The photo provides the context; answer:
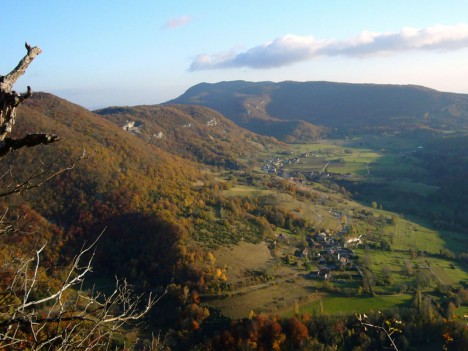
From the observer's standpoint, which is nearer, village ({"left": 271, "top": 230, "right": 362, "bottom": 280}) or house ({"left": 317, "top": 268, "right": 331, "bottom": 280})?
house ({"left": 317, "top": 268, "right": 331, "bottom": 280})

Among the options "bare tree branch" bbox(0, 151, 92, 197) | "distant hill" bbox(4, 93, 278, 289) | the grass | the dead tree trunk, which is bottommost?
the grass

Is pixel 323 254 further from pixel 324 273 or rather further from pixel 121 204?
pixel 121 204

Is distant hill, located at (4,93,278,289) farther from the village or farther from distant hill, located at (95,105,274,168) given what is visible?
distant hill, located at (95,105,274,168)

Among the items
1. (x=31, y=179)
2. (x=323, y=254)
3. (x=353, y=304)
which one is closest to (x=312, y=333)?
(x=353, y=304)

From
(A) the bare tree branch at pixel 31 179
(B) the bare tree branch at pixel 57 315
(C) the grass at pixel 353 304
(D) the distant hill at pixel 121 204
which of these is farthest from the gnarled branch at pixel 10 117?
(C) the grass at pixel 353 304

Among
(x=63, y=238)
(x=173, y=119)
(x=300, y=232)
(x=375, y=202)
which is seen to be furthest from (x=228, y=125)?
(x=63, y=238)

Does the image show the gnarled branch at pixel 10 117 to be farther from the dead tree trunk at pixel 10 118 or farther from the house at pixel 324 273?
the house at pixel 324 273

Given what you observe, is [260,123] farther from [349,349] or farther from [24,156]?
[349,349]

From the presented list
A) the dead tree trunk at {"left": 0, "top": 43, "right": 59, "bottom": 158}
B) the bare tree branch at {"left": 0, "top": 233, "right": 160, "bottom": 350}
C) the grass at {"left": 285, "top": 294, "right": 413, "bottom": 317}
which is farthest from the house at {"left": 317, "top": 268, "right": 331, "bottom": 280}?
the dead tree trunk at {"left": 0, "top": 43, "right": 59, "bottom": 158}
